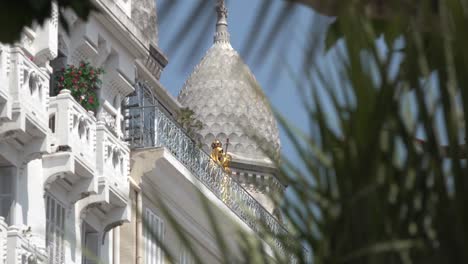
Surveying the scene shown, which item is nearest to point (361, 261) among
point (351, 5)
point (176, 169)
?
point (351, 5)

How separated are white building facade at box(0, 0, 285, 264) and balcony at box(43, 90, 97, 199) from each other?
2 cm

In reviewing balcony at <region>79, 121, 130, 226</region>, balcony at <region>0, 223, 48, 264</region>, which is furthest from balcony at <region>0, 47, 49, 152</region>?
balcony at <region>79, 121, 130, 226</region>

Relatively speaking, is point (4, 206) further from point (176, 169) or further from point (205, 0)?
point (205, 0)

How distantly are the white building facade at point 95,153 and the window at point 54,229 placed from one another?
1.0 inches

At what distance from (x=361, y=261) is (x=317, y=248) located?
0.16 m

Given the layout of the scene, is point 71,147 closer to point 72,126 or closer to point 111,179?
point 72,126

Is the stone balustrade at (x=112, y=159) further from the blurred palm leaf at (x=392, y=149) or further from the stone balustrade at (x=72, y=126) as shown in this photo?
the blurred palm leaf at (x=392, y=149)

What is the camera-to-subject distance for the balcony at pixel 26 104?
30.1 m

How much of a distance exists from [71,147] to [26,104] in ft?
6.87

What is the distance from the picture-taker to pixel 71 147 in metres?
32.4

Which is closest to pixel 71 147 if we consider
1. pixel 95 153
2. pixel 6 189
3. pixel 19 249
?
pixel 95 153

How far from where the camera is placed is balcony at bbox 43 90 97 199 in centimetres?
3198

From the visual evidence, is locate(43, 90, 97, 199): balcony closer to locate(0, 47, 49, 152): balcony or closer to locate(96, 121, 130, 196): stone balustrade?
locate(96, 121, 130, 196): stone balustrade

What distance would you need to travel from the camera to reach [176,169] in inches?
1485
